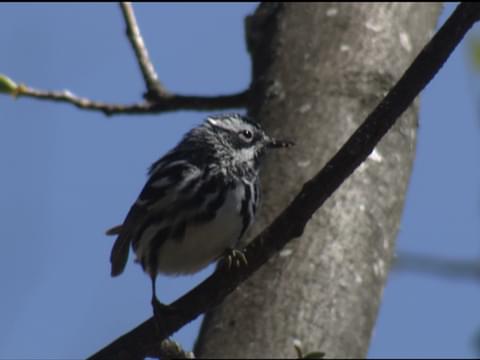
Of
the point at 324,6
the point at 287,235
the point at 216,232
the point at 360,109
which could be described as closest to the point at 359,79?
the point at 360,109

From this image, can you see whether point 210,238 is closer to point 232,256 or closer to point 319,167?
point 232,256

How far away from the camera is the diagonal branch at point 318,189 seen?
3.04 metres

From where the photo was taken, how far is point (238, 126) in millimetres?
5379

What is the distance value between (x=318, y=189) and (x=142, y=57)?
238 cm

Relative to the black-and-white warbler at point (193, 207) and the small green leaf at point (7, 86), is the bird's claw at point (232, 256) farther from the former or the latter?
the small green leaf at point (7, 86)

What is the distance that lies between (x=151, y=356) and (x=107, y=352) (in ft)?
0.65

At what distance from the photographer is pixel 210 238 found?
4555 mm

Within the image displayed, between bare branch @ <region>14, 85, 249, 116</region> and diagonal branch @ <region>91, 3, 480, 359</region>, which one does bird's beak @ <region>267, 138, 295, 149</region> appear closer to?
bare branch @ <region>14, 85, 249, 116</region>

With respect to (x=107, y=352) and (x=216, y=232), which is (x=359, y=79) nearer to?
(x=216, y=232)

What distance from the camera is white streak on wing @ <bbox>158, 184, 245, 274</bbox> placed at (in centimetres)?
455

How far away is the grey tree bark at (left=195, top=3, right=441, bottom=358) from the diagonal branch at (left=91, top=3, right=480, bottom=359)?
0.94m

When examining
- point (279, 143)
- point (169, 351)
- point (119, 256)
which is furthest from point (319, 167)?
point (169, 351)

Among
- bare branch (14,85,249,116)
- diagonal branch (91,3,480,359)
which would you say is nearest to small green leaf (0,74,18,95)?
bare branch (14,85,249,116)

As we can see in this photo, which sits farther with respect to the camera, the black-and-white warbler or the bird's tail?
the bird's tail
